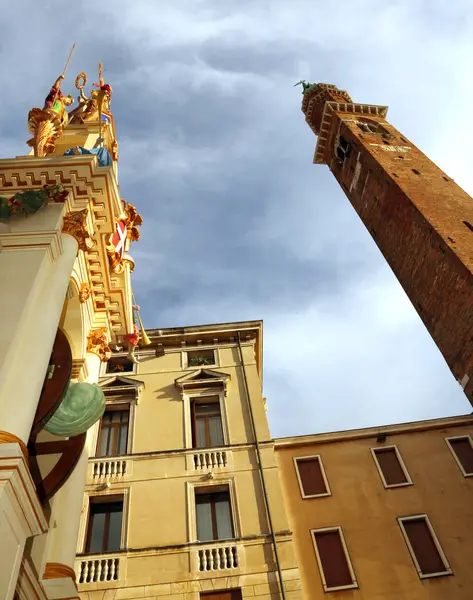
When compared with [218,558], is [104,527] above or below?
above

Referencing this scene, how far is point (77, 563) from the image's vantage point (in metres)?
14.5

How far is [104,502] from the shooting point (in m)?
16.4

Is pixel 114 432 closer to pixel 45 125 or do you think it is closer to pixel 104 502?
pixel 104 502

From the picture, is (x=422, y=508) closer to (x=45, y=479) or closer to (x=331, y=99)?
(x=45, y=479)

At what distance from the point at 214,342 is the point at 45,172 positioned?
12.3m

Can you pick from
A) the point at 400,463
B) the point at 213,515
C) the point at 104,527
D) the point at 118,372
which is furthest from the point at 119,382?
the point at 400,463

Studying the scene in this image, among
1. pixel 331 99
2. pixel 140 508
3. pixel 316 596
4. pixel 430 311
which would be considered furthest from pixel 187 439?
pixel 331 99

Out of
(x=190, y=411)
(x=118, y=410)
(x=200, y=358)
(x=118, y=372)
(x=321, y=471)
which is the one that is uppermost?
(x=200, y=358)

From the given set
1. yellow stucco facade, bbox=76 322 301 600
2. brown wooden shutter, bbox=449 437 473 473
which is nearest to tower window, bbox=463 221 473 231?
brown wooden shutter, bbox=449 437 473 473

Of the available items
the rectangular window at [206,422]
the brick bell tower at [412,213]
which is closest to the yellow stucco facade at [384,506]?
the rectangular window at [206,422]

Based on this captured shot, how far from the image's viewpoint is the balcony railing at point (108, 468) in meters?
16.8

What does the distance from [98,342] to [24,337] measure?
4.57 metres

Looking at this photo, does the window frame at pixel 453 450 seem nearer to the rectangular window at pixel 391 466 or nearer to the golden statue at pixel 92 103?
the rectangular window at pixel 391 466

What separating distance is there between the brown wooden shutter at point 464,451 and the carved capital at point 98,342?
1330 cm
